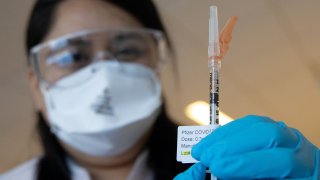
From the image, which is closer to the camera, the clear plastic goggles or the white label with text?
the white label with text

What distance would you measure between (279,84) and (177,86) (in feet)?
2.07

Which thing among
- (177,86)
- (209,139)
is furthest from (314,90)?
(209,139)

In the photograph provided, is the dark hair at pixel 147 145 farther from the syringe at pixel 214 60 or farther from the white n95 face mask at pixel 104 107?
the syringe at pixel 214 60

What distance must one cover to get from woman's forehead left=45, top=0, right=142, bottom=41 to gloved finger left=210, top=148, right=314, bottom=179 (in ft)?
2.22

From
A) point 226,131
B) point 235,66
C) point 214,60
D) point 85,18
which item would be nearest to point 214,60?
point 214,60

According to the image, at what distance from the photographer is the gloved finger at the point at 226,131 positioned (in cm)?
62

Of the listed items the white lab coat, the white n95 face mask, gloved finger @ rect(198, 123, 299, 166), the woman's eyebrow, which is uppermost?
the woman's eyebrow

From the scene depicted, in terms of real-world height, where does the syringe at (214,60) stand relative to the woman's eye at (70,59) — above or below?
above

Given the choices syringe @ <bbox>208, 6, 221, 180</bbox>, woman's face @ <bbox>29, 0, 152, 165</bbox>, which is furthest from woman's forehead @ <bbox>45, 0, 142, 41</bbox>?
syringe @ <bbox>208, 6, 221, 180</bbox>

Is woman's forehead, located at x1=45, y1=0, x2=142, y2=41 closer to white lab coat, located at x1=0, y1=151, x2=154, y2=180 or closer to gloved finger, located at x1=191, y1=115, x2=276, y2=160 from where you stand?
white lab coat, located at x1=0, y1=151, x2=154, y2=180

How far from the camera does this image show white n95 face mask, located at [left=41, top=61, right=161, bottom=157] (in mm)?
1096

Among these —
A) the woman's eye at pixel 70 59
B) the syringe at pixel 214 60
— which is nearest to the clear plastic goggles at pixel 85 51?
the woman's eye at pixel 70 59

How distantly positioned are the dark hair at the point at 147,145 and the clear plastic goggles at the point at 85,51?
67 millimetres

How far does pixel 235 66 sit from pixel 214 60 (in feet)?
5.50
